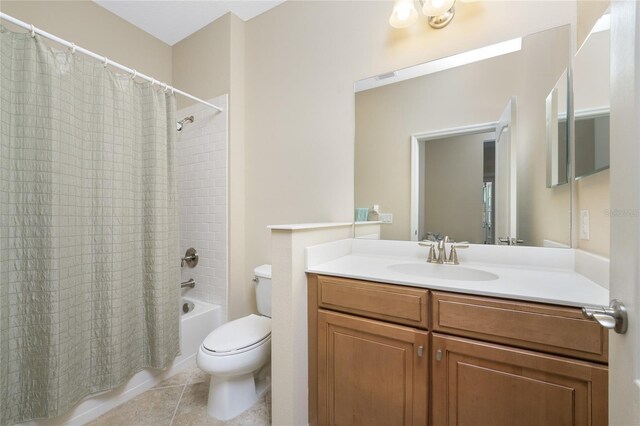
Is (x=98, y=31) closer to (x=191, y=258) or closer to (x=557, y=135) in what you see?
(x=191, y=258)

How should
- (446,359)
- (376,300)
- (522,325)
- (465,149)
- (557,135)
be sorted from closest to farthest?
(522,325), (446,359), (376,300), (557,135), (465,149)

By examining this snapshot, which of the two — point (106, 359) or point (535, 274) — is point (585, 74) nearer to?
point (535, 274)

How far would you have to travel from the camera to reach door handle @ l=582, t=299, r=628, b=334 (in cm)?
49

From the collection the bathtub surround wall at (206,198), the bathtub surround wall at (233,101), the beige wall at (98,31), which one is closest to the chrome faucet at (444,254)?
the bathtub surround wall at (233,101)

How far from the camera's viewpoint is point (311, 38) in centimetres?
185

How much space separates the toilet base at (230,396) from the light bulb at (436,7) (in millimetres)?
2255

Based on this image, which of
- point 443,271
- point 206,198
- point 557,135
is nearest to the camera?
point 557,135

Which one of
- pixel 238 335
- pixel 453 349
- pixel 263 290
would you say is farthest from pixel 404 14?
pixel 238 335

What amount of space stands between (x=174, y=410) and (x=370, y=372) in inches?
47.6

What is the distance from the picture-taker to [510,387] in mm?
852

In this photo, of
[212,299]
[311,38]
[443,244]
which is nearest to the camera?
[443,244]

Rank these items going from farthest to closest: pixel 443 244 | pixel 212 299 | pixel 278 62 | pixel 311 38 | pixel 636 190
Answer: pixel 212 299, pixel 278 62, pixel 311 38, pixel 443 244, pixel 636 190

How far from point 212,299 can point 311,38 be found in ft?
7.11

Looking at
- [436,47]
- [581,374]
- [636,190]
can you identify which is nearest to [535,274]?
[581,374]
